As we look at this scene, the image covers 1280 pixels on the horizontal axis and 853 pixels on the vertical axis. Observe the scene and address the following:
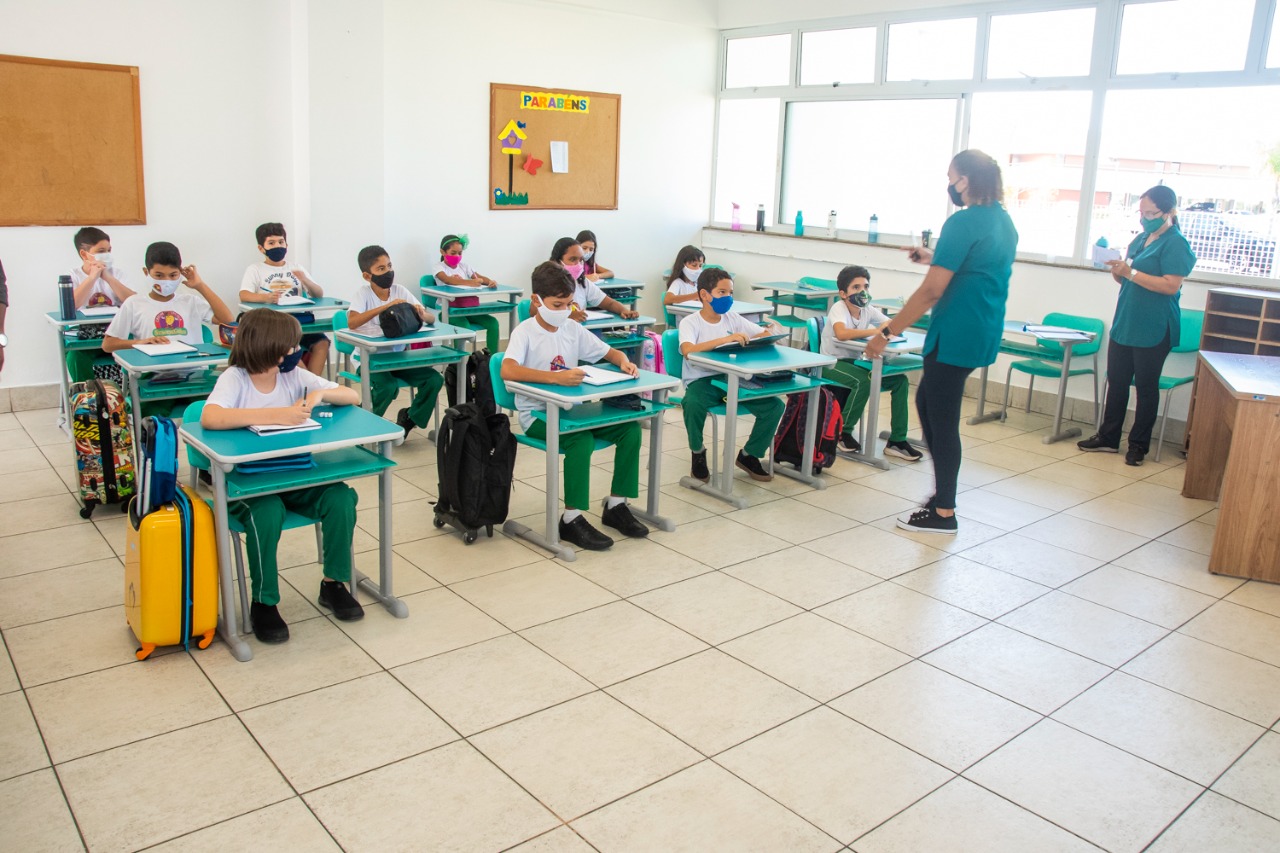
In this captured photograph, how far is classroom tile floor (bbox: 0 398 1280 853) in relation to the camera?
2572mm

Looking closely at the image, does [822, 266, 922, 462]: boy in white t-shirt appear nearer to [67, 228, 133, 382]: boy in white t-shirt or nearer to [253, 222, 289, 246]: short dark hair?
[253, 222, 289, 246]: short dark hair

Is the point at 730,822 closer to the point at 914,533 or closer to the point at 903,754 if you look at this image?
the point at 903,754

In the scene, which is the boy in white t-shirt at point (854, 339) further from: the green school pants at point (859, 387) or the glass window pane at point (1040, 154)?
the glass window pane at point (1040, 154)

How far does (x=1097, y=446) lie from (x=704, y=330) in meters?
3.03

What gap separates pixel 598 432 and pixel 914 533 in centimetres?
163

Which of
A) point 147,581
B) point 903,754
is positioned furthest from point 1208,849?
point 147,581

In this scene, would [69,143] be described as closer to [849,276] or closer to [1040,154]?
[849,276]

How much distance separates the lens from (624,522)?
4.61 m

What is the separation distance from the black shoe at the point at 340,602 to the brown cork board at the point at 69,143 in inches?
160

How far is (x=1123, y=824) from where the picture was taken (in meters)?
2.63

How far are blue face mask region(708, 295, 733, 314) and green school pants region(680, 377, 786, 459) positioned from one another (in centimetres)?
37

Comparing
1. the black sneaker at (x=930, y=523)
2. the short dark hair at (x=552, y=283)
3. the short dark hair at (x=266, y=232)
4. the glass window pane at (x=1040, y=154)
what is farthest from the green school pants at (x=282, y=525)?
the glass window pane at (x=1040, y=154)

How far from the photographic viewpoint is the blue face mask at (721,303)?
17.0 ft

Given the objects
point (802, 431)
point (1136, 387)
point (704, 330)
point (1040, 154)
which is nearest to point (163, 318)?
point (704, 330)
